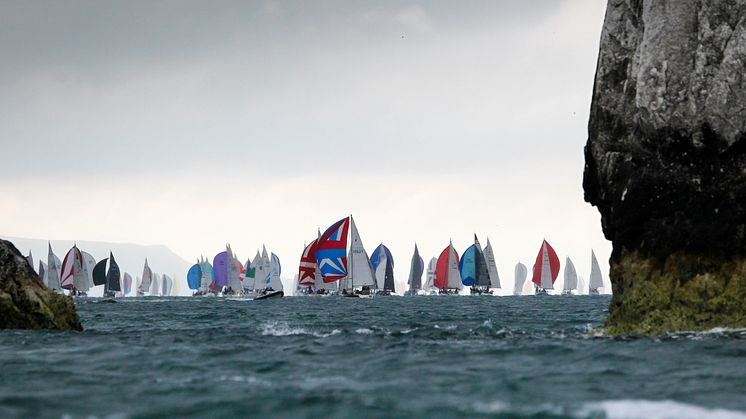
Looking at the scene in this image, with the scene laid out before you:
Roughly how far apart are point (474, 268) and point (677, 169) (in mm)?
99000

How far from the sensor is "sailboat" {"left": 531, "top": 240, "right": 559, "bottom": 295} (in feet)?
410

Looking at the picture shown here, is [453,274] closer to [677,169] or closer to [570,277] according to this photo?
[570,277]

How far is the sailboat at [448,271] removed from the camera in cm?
12262

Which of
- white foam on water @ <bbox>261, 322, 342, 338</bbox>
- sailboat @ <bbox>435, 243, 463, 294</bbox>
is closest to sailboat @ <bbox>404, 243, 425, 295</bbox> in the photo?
sailboat @ <bbox>435, 243, 463, 294</bbox>

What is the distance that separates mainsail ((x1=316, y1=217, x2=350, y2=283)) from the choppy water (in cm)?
6322

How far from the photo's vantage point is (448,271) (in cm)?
12481

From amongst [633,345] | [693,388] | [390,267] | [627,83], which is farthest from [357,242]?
[693,388]

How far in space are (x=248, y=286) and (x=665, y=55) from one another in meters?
118

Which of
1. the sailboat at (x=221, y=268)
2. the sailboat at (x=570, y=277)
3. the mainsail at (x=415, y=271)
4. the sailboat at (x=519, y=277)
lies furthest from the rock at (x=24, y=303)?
the sailboat at (x=519, y=277)

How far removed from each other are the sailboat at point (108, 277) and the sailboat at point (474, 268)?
53.8 m

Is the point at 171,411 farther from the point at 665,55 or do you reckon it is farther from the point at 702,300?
the point at 665,55

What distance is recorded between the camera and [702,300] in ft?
65.4

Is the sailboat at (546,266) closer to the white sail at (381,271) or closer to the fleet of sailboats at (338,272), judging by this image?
the fleet of sailboats at (338,272)

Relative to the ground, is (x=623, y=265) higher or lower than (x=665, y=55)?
lower
